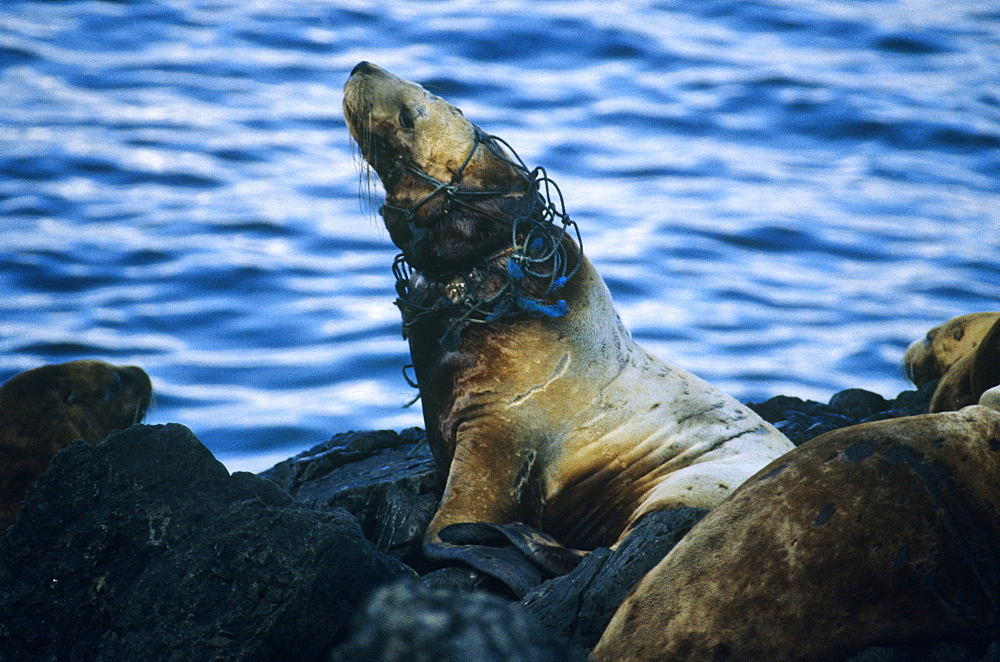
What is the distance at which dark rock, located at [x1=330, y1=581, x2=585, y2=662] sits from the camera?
153cm

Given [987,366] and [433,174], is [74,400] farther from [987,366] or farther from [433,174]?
[987,366]

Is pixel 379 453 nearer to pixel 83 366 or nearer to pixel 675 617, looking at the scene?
pixel 83 366

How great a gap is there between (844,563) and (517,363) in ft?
7.12

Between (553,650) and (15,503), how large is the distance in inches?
139

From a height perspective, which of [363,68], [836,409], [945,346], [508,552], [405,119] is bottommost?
[836,409]

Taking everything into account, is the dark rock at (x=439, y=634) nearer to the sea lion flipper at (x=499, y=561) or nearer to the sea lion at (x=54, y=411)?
the sea lion flipper at (x=499, y=561)

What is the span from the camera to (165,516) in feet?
10.9

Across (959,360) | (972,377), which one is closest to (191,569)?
(972,377)

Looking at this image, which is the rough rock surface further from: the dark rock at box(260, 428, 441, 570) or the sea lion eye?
the sea lion eye

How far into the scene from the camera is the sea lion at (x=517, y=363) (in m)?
4.50

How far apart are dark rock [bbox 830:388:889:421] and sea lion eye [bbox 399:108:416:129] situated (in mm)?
3259

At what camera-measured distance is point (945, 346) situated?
707 cm

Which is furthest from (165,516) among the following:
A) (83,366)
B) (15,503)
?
(83,366)

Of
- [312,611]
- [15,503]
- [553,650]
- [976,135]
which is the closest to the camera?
[553,650]
